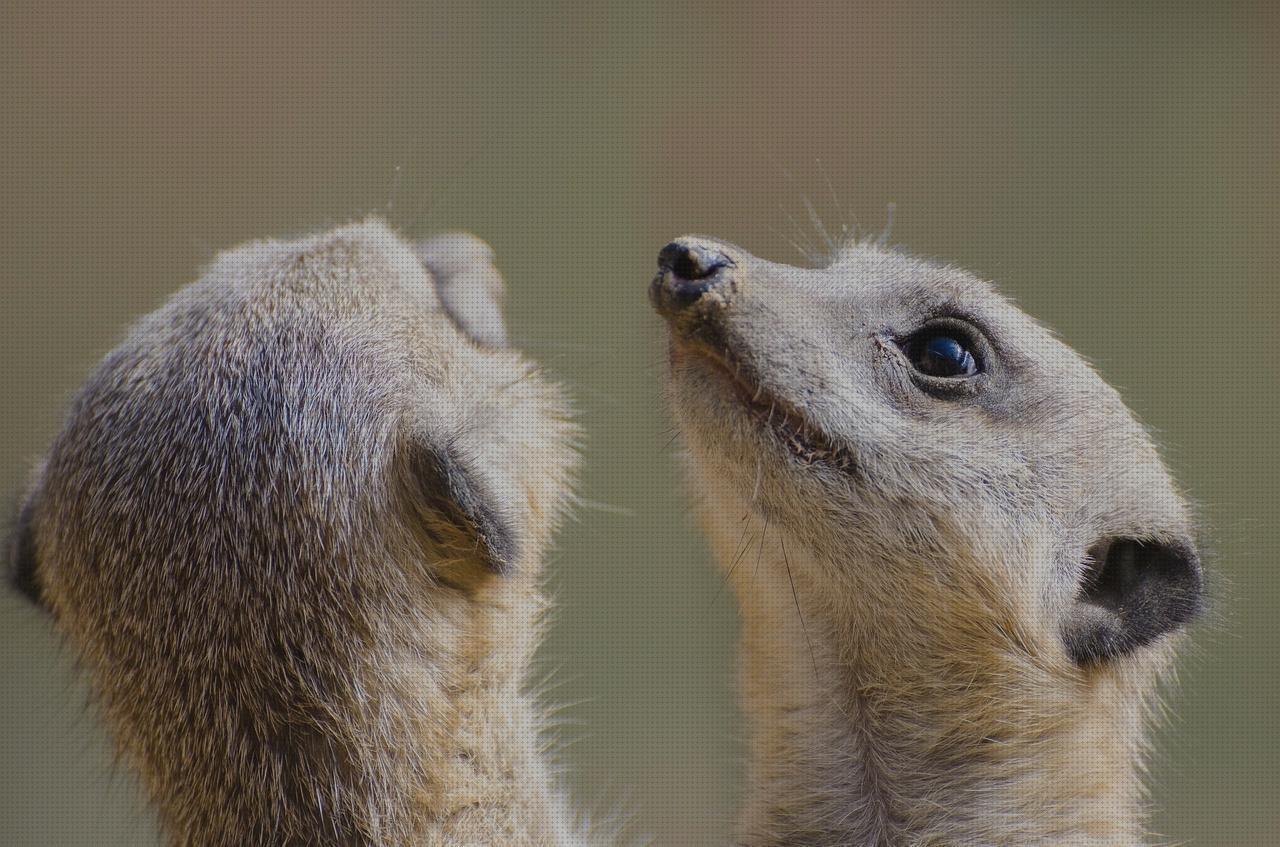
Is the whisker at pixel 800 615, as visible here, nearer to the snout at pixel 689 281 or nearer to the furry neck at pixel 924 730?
the furry neck at pixel 924 730

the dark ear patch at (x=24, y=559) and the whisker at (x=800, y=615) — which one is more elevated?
the whisker at (x=800, y=615)

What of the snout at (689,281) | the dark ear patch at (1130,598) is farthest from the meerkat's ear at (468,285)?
the dark ear patch at (1130,598)

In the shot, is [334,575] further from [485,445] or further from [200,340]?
[200,340]

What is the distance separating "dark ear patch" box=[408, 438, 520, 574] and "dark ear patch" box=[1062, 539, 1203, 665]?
1119 mm

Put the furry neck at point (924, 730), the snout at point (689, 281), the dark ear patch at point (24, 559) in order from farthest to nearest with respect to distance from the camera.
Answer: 1. the furry neck at point (924, 730)
2. the dark ear patch at point (24, 559)
3. the snout at point (689, 281)

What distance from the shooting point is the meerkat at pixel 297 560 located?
1932 millimetres

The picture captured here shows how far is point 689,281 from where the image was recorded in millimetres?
2189

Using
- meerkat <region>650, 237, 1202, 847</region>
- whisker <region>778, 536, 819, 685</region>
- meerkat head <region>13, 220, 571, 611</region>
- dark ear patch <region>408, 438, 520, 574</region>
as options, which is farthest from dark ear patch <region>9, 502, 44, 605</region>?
whisker <region>778, 536, 819, 685</region>

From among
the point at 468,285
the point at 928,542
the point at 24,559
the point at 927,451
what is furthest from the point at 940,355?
the point at 24,559

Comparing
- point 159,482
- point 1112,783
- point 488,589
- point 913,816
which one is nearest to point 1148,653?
point 1112,783

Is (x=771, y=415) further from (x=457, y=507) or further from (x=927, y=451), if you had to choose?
(x=457, y=507)

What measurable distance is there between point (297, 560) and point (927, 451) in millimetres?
1120

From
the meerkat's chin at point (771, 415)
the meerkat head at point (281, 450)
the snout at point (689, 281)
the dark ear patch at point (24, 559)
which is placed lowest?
the dark ear patch at point (24, 559)

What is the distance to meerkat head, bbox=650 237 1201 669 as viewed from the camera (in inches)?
88.0
